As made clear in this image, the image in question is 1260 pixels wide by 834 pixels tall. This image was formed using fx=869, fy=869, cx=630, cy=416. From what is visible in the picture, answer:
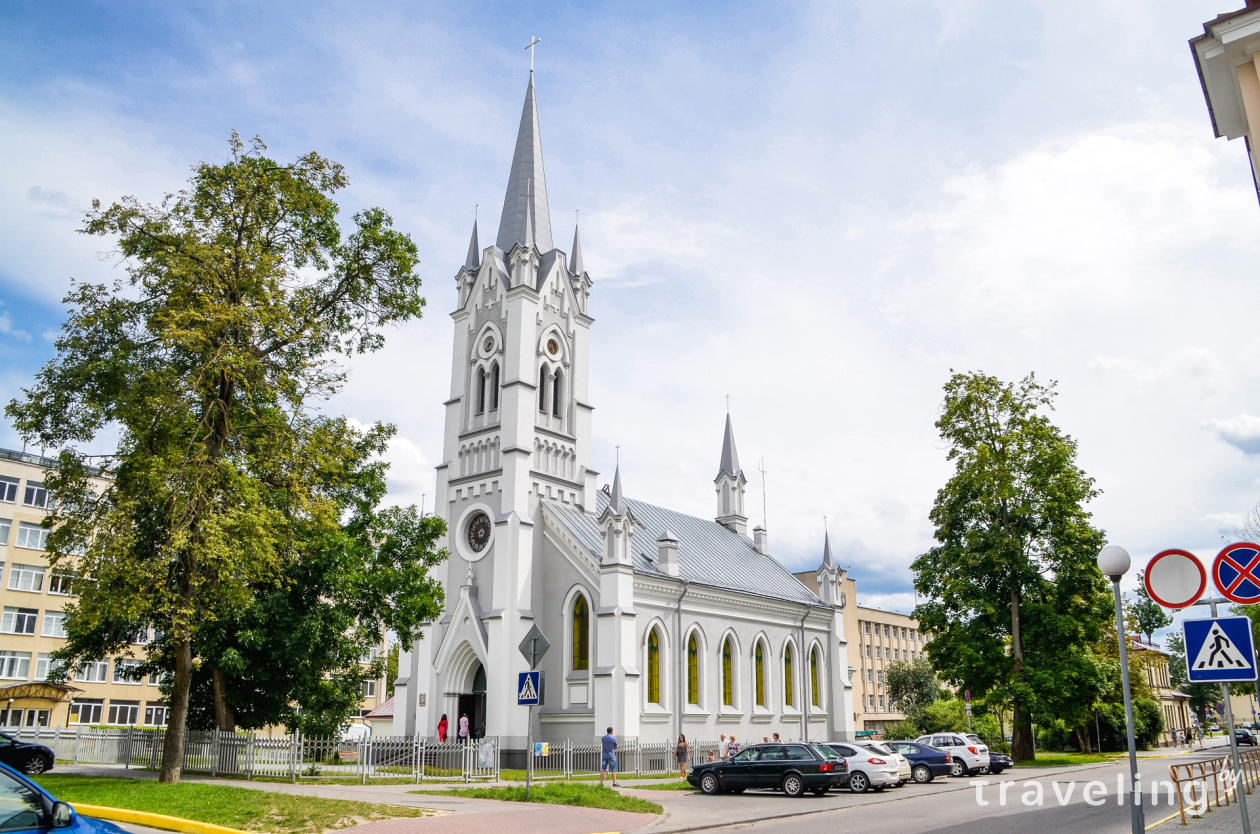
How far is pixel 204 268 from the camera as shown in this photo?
19.8 meters

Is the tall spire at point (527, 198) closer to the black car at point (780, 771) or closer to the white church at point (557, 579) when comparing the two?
the white church at point (557, 579)

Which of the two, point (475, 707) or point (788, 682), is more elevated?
point (788, 682)

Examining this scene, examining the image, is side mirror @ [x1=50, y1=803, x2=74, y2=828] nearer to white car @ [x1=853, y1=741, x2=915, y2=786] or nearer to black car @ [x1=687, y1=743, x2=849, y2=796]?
black car @ [x1=687, y1=743, x2=849, y2=796]

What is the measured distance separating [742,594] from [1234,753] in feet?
103

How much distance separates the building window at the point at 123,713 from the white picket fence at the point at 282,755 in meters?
22.1

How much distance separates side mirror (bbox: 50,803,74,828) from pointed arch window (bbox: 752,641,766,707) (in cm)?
3708

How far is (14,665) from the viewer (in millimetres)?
49438

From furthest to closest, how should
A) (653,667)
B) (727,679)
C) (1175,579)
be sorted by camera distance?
(727,679) < (653,667) < (1175,579)

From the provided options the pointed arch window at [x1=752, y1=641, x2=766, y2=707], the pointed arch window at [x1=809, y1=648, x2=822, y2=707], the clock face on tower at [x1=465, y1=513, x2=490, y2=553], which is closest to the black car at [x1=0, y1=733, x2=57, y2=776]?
the clock face on tower at [x1=465, y1=513, x2=490, y2=553]

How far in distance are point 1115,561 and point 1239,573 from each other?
1252mm

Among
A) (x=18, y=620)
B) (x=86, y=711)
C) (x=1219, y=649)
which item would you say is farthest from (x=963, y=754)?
(x=18, y=620)

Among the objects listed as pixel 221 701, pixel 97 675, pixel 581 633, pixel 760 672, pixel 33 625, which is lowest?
pixel 221 701

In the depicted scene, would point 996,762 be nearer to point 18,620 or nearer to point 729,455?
point 729,455

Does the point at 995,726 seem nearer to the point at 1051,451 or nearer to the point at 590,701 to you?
the point at 1051,451
